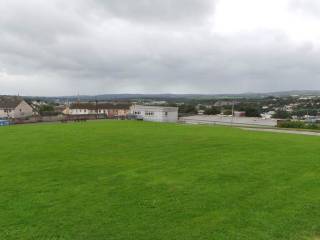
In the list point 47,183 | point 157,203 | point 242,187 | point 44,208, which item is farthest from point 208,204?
point 47,183

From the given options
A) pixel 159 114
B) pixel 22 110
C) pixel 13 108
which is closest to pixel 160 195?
pixel 159 114

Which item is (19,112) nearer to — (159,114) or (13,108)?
(13,108)

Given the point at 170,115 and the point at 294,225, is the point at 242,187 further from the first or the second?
the point at 170,115

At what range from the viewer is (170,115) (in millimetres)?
54969

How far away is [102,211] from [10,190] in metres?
2.95

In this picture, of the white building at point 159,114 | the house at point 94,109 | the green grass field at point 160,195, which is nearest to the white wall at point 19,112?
the house at point 94,109

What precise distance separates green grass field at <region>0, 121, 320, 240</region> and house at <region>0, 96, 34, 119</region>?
61591 mm

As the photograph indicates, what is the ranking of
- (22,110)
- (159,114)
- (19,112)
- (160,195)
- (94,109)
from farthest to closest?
(94,109) < (22,110) < (19,112) < (159,114) < (160,195)

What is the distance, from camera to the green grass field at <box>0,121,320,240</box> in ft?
19.9

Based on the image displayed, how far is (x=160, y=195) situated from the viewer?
8.03 meters

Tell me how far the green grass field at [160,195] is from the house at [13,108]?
6159 cm

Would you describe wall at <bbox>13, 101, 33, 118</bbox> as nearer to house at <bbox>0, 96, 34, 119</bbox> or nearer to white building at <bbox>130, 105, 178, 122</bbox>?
house at <bbox>0, 96, 34, 119</bbox>

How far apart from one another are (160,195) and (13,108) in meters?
69.8

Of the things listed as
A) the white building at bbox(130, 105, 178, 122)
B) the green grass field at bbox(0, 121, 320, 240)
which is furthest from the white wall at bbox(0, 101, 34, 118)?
the green grass field at bbox(0, 121, 320, 240)
